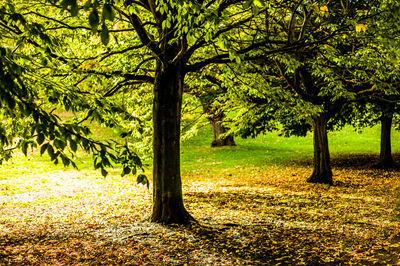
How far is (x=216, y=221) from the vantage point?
31.2 feet

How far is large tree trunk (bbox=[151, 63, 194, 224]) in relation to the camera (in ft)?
28.9

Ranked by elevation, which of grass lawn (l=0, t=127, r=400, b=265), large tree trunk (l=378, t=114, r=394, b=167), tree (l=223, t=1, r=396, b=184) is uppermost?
tree (l=223, t=1, r=396, b=184)

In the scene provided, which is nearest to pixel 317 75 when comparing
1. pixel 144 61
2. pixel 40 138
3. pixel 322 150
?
pixel 322 150

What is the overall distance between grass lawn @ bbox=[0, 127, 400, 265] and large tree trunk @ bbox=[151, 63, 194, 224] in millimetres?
600

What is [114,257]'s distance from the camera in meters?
6.88

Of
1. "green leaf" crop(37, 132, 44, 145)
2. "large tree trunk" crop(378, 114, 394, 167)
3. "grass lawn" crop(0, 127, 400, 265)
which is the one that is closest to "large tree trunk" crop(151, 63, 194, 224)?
"grass lawn" crop(0, 127, 400, 265)

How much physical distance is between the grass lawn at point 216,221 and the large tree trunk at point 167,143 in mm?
600

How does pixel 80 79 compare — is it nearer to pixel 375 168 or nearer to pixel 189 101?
pixel 189 101

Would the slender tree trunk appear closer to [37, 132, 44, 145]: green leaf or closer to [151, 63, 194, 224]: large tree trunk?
[151, 63, 194, 224]: large tree trunk

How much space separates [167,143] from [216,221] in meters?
2.63

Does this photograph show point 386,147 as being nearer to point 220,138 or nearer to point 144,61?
point 220,138

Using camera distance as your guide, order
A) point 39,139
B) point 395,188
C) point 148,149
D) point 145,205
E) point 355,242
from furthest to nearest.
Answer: point 395,188 < point 148,149 < point 145,205 < point 355,242 < point 39,139

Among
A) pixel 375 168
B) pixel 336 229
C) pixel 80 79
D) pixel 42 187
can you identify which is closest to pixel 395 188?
pixel 375 168

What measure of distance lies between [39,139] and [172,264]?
161 inches
